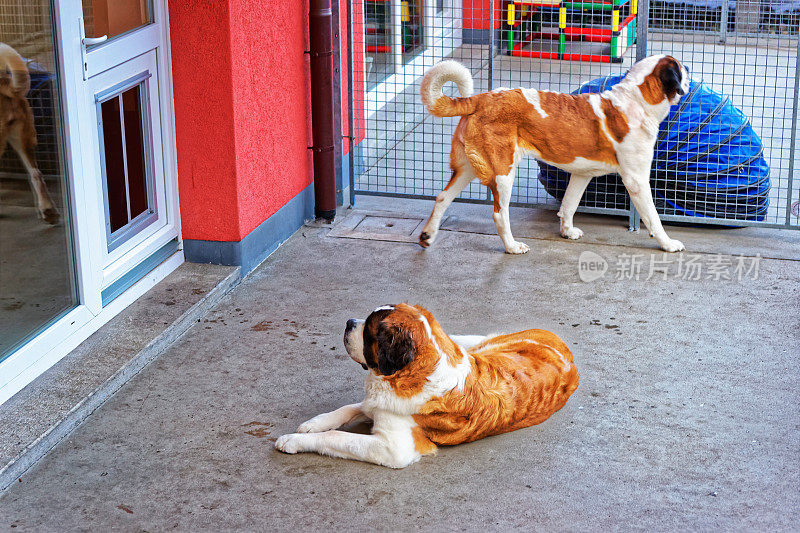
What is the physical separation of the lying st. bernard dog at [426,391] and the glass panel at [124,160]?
72.9 inches

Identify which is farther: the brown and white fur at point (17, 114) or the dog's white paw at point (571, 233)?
the dog's white paw at point (571, 233)

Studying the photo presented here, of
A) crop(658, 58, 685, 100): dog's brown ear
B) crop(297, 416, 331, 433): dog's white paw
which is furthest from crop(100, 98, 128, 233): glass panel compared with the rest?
crop(658, 58, 685, 100): dog's brown ear

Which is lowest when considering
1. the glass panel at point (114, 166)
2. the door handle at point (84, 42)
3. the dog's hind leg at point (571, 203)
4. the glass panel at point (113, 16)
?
the dog's hind leg at point (571, 203)

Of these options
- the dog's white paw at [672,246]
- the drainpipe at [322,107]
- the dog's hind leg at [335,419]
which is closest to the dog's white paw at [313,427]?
the dog's hind leg at [335,419]

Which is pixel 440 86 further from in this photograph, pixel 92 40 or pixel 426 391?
pixel 426 391

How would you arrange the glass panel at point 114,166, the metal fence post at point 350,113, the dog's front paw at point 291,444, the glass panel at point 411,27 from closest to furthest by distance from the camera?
the dog's front paw at point 291,444
the glass panel at point 114,166
the metal fence post at point 350,113
the glass panel at point 411,27

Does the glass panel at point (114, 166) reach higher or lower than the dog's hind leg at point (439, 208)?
higher

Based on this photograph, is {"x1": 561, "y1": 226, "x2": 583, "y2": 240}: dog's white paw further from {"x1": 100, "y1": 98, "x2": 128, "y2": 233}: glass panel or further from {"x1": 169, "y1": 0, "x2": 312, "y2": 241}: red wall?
{"x1": 100, "y1": 98, "x2": 128, "y2": 233}: glass panel

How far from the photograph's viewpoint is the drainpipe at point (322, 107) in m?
6.54

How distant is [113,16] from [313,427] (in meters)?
2.46

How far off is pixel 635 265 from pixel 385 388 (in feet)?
9.66

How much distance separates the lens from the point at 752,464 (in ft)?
13.0

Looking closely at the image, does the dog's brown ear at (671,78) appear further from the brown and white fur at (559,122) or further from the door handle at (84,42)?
the door handle at (84,42)

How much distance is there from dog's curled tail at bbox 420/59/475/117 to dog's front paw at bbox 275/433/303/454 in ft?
9.10
